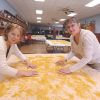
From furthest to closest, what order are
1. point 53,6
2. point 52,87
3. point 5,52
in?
point 53,6 < point 5,52 < point 52,87

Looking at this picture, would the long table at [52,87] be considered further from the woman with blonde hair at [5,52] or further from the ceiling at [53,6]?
the ceiling at [53,6]

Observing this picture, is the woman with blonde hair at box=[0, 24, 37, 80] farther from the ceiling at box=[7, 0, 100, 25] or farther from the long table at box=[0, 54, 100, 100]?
the ceiling at box=[7, 0, 100, 25]

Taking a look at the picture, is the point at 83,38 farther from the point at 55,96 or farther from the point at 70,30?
the point at 55,96

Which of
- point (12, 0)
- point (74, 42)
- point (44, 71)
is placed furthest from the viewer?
point (12, 0)

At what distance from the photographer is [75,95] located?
126cm

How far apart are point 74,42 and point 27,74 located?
0.85 metres

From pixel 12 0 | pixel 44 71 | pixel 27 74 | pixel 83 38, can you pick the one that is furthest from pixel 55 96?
pixel 12 0

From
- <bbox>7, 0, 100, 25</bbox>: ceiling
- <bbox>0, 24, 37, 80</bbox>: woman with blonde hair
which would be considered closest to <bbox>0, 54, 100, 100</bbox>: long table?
<bbox>0, 24, 37, 80</bbox>: woman with blonde hair

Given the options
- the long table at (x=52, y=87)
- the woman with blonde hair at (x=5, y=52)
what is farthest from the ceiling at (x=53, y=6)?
the long table at (x=52, y=87)

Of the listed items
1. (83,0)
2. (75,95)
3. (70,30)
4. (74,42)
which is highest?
(83,0)

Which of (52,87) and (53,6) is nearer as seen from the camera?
(52,87)

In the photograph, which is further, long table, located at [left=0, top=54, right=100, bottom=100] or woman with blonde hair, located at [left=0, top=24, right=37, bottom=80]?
woman with blonde hair, located at [left=0, top=24, right=37, bottom=80]

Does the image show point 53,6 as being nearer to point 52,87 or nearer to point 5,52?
point 5,52

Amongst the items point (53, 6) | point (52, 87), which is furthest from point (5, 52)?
point (53, 6)
